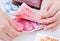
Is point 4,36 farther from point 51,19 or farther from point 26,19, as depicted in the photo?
point 51,19

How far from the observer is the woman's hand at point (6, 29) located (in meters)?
0.84

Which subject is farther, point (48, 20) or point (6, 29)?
point (48, 20)

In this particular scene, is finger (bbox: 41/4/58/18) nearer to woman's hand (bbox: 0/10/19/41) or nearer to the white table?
the white table

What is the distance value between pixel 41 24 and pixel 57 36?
16cm

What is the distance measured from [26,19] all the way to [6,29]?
0.23m

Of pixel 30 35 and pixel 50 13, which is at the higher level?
pixel 50 13

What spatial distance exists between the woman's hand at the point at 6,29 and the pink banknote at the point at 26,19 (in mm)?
85

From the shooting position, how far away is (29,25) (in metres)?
1.00

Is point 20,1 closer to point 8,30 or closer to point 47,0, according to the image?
point 47,0

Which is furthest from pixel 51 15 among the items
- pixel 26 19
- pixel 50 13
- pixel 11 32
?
pixel 11 32

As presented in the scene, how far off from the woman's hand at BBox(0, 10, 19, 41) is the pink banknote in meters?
0.08

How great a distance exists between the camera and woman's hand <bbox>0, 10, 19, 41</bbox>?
2.76ft

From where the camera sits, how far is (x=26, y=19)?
1.04 metres

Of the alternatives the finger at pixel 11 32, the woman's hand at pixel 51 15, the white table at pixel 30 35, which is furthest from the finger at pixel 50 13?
the finger at pixel 11 32
